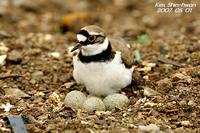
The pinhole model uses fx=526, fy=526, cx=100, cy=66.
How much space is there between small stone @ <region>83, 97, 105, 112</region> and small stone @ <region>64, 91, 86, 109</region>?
7cm

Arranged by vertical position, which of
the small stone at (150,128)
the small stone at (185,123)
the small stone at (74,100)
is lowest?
the small stone at (185,123)

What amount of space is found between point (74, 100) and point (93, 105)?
223 mm

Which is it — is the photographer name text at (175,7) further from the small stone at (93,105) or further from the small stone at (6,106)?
the small stone at (6,106)

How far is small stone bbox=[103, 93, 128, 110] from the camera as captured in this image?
5.55m

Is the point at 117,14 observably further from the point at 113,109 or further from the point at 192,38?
the point at 113,109

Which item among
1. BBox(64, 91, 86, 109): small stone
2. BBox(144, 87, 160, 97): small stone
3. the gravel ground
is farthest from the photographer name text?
BBox(64, 91, 86, 109): small stone

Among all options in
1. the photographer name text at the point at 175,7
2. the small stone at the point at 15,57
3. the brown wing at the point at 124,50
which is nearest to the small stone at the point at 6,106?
the small stone at the point at 15,57

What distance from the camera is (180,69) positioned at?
6.49m

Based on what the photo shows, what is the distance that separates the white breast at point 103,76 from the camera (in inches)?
222

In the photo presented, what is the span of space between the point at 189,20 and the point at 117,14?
1.44 m

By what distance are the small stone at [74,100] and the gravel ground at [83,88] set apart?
74mm

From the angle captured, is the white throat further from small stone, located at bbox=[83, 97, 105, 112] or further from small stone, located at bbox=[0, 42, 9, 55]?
small stone, located at bbox=[0, 42, 9, 55]

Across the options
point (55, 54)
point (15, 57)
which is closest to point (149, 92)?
point (55, 54)

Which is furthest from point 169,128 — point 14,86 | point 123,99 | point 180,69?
point 14,86
